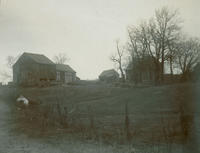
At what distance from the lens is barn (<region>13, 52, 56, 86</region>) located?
5253 cm

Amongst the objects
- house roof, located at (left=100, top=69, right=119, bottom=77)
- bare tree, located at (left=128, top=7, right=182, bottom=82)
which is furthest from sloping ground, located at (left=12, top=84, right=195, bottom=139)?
house roof, located at (left=100, top=69, right=119, bottom=77)

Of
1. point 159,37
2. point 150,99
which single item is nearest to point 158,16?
point 159,37

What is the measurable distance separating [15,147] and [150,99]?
16.5 meters

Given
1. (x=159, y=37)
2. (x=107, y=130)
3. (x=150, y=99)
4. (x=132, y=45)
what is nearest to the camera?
(x=107, y=130)

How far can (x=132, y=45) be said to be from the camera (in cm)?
4747

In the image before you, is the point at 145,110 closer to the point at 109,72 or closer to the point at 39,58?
the point at 39,58

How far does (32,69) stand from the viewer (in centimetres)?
5341

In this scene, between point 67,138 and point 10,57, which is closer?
point 67,138

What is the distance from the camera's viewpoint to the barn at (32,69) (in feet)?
172

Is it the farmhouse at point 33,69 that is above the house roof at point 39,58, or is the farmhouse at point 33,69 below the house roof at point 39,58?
A: below

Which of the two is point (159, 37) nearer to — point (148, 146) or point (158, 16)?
point (158, 16)

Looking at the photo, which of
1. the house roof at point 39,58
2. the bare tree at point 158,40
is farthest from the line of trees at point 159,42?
the house roof at point 39,58

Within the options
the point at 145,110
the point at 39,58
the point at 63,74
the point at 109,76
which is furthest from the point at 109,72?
the point at 145,110

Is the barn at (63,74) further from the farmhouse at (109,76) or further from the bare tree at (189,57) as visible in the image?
the bare tree at (189,57)
